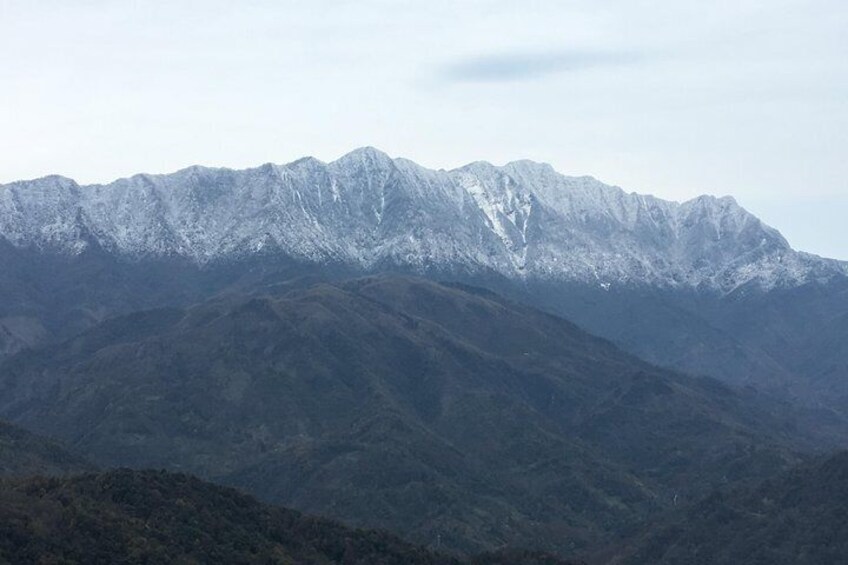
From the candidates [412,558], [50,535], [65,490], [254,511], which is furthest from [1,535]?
[412,558]

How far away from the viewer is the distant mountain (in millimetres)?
153875

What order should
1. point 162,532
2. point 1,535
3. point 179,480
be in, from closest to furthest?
point 1,535 < point 162,532 < point 179,480

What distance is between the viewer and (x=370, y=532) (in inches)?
7756

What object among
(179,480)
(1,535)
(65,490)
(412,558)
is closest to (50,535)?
(1,535)

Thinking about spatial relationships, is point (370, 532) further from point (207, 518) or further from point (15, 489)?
point (15, 489)

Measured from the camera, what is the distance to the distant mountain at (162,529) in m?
154

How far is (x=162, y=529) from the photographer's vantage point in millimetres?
166375

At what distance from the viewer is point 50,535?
505 feet

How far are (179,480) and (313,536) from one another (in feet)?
64.9

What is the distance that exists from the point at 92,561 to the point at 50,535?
6.02 metres

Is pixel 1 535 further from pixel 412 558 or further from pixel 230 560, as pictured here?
pixel 412 558

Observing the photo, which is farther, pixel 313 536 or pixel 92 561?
pixel 313 536

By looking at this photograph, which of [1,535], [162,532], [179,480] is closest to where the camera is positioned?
[1,535]

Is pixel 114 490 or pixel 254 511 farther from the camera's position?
pixel 254 511
